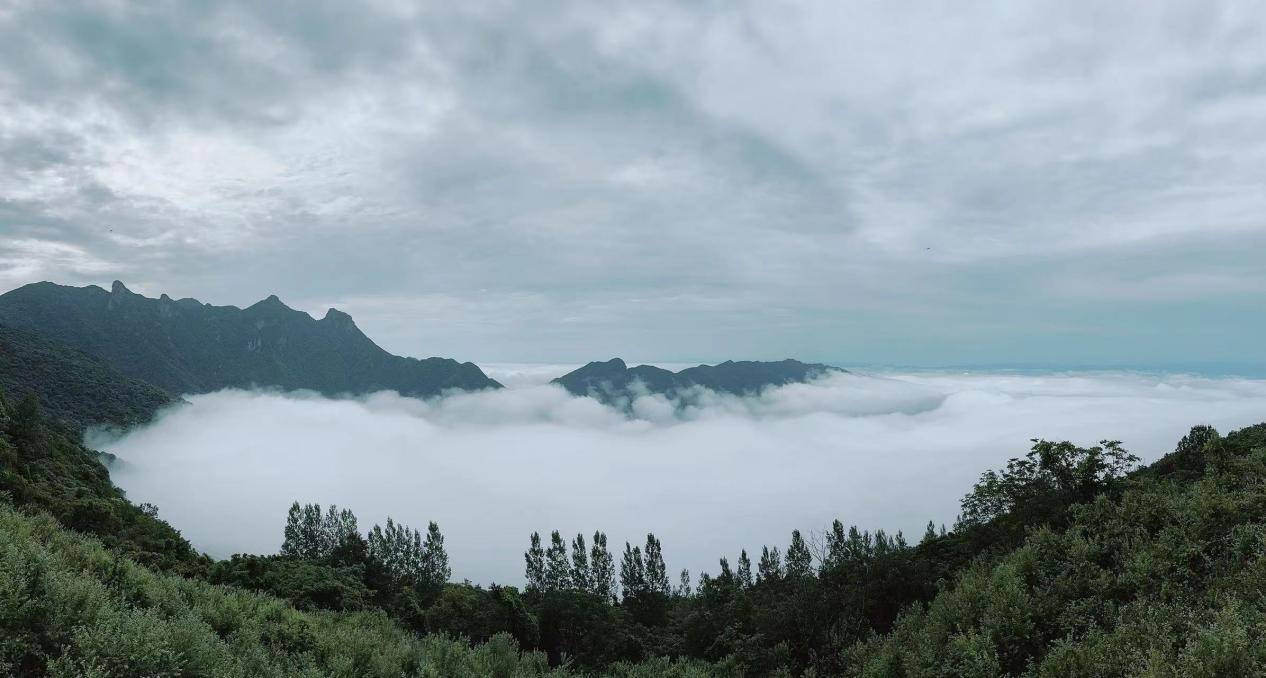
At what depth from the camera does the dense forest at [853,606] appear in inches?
508

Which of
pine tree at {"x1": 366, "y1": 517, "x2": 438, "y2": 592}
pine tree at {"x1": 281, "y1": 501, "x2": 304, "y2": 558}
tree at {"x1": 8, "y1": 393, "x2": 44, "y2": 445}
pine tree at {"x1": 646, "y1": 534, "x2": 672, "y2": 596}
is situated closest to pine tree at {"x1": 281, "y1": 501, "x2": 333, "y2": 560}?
pine tree at {"x1": 281, "y1": 501, "x2": 304, "y2": 558}

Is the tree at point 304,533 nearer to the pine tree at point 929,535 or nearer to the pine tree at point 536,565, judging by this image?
the pine tree at point 536,565

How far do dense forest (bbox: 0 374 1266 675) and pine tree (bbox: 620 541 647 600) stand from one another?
1938 inches

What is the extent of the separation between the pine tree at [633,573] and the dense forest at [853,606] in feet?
162

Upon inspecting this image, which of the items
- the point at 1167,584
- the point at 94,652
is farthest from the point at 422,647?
the point at 1167,584

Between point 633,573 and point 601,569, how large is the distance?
Answer: 6144 millimetres

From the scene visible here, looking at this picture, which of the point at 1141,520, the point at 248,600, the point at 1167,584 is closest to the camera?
the point at 1167,584

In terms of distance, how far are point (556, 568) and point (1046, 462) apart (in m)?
83.9

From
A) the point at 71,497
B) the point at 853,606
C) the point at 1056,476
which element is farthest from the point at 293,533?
the point at 1056,476

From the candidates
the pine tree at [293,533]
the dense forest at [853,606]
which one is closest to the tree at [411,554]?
the pine tree at [293,533]

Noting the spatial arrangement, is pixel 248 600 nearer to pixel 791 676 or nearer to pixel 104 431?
pixel 791 676

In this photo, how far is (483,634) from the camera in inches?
1832

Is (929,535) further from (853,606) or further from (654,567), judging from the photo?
(654,567)

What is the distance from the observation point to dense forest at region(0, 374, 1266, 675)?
12898 mm
